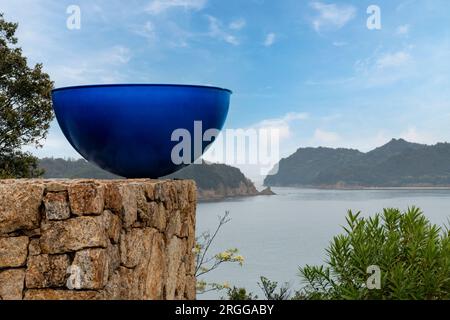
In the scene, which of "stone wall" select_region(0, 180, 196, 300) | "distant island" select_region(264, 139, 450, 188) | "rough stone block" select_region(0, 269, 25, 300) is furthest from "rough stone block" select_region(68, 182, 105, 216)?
"distant island" select_region(264, 139, 450, 188)

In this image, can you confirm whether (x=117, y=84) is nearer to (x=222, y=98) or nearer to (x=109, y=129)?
(x=109, y=129)

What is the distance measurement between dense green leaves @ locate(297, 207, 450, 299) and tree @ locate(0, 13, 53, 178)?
10.9 metres

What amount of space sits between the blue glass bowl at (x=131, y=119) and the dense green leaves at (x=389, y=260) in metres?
1.77

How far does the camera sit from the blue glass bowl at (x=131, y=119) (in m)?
4.34

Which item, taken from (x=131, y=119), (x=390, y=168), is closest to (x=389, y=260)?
(x=131, y=119)

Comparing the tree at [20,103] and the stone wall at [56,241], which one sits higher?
the tree at [20,103]

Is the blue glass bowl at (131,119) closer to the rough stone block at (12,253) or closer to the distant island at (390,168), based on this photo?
the rough stone block at (12,253)

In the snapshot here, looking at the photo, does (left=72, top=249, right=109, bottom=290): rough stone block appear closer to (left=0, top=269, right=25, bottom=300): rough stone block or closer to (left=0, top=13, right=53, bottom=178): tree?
(left=0, top=269, right=25, bottom=300): rough stone block

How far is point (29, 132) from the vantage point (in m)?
14.2

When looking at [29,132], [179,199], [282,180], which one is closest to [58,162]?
[29,132]

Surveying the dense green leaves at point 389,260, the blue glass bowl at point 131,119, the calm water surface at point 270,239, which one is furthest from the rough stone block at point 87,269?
the calm water surface at point 270,239

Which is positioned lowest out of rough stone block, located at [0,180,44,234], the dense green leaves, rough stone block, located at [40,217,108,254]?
the dense green leaves

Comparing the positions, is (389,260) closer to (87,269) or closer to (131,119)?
(131,119)

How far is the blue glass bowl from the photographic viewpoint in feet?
14.2
